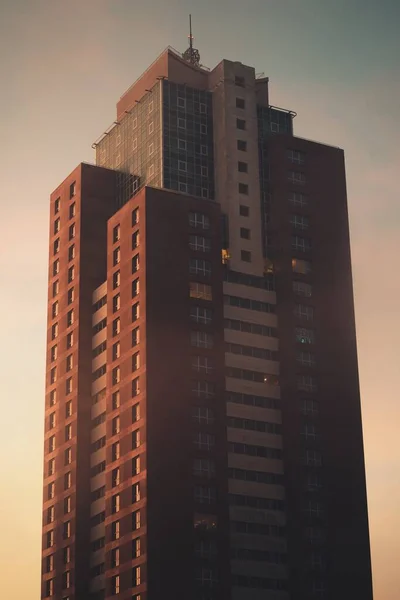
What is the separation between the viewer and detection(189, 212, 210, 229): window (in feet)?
623

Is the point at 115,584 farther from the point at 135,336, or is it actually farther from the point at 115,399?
the point at 135,336

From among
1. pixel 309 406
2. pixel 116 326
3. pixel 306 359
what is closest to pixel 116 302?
pixel 116 326

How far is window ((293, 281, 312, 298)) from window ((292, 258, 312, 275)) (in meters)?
1.85

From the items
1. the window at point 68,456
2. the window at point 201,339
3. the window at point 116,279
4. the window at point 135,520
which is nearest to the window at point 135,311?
the window at point 116,279

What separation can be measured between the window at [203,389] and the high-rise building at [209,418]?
0.32 m

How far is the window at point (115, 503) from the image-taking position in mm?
180850

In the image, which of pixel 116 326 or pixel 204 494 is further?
pixel 116 326

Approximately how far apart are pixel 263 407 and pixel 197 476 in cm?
1758

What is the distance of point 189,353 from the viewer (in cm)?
18200

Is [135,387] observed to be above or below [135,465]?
above

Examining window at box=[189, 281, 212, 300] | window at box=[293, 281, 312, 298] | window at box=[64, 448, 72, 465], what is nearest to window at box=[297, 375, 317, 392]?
window at box=[293, 281, 312, 298]

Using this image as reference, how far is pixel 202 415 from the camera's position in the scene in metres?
180

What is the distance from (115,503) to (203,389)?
21.1 meters

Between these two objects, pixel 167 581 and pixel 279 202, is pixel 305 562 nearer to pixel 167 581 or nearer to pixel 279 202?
pixel 167 581
